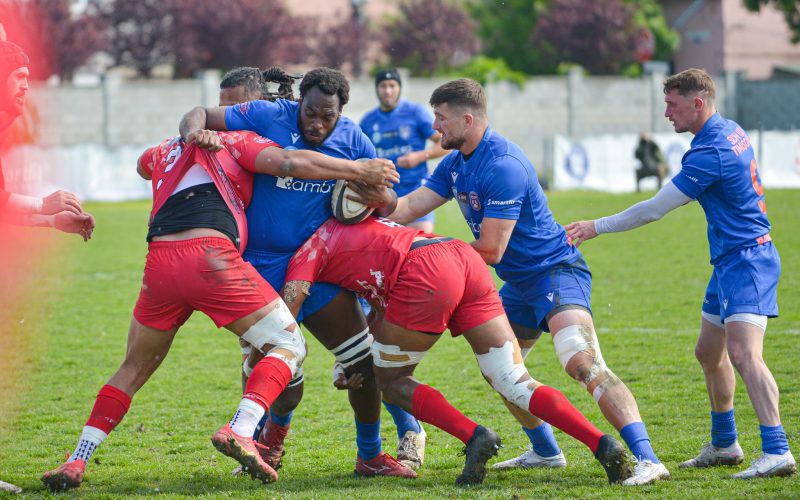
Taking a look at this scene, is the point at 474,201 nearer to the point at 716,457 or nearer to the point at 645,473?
the point at 645,473

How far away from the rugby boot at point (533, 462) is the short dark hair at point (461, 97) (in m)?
1.96

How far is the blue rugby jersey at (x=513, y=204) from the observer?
5.42m

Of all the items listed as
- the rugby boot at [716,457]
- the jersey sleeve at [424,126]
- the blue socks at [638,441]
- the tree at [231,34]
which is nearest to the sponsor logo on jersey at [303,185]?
the blue socks at [638,441]

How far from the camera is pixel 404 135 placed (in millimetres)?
11406

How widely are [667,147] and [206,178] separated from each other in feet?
80.9

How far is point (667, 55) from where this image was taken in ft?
161

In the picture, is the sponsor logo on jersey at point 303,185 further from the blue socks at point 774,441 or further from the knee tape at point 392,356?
the blue socks at point 774,441

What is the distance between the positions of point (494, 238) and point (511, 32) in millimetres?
46348

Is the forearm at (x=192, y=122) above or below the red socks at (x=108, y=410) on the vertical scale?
above

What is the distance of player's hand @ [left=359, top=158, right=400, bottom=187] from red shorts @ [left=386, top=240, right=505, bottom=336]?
0.43m

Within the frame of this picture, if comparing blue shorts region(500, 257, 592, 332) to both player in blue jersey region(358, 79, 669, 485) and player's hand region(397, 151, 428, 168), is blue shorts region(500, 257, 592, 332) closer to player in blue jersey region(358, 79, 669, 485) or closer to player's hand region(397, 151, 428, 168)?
player in blue jersey region(358, 79, 669, 485)

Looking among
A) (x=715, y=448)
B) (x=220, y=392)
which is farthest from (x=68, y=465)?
(x=715, y=448)

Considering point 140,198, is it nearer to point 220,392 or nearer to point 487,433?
point 220,392

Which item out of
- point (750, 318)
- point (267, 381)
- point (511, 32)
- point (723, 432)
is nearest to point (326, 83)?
point (267, 381)
